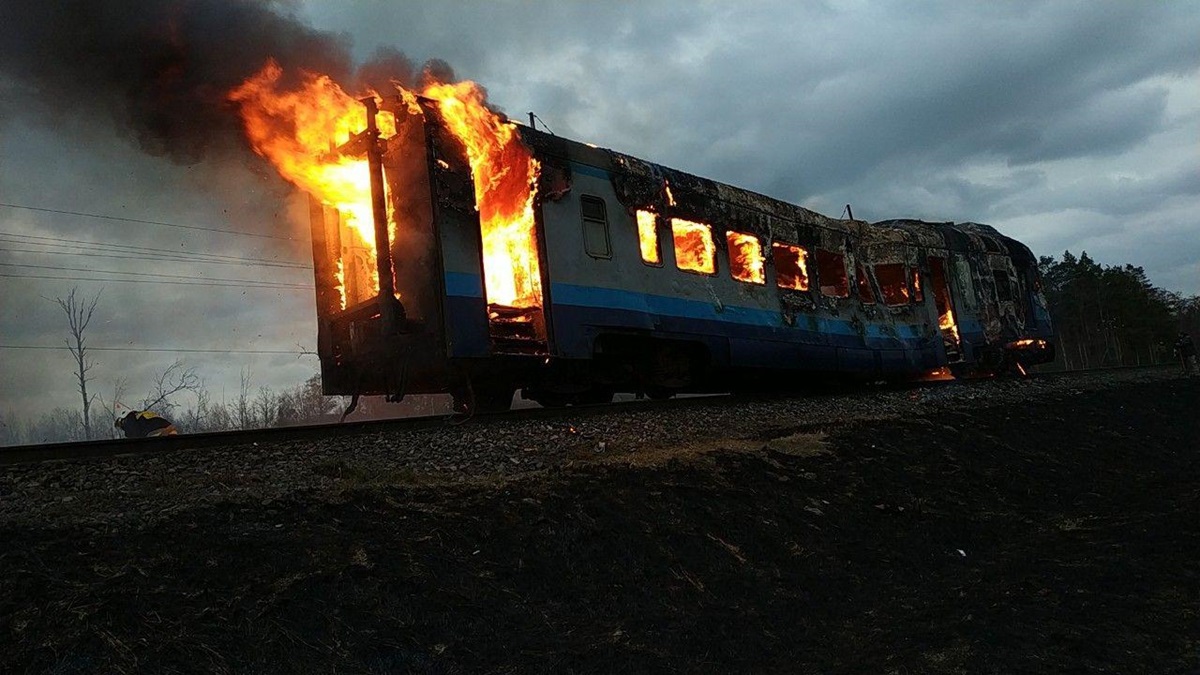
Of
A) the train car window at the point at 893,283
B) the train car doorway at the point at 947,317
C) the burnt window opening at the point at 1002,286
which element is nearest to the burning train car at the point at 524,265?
the train car window at the point at 893,283

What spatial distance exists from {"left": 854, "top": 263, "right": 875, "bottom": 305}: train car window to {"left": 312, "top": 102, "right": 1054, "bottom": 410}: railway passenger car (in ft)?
0.14

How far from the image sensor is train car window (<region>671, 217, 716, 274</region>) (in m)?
10.2

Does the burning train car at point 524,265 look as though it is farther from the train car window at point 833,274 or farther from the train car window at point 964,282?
the train car window at point 964,282

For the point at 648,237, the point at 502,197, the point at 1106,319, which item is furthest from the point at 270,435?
the point at 1106,319

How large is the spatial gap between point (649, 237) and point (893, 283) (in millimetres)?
7048

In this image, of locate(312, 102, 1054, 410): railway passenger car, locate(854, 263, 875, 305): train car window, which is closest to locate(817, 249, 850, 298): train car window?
locate(312, 102, 1054, 410): railway passenger car

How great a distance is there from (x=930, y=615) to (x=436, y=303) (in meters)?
5.19

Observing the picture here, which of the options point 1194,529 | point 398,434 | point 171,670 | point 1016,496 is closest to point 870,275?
point 1016,496

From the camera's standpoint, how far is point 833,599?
4465mm

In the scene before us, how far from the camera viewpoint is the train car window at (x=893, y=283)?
14.3 metres

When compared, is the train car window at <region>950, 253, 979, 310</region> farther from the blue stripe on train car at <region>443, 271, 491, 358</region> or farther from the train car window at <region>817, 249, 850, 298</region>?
the blue stripe on train car at <region>443, 271, 491, 358</region>

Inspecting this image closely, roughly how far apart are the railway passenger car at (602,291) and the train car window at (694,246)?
0.08 ft

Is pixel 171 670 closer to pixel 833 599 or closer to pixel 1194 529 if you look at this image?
pixel 833 599

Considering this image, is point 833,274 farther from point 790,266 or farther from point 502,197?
point 502,197
